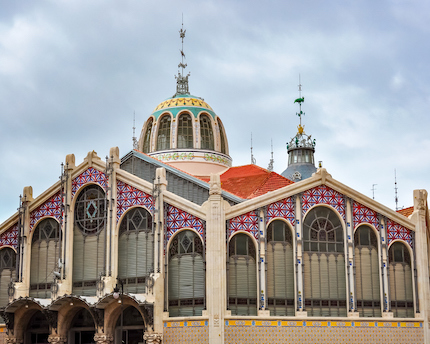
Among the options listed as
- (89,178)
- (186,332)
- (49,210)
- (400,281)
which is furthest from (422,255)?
(49,210)

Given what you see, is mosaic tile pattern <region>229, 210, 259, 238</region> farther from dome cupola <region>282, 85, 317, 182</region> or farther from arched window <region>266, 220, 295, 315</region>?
dome cupola <region>282, 85, 317, 182</region>

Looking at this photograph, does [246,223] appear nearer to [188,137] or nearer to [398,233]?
[398,233]

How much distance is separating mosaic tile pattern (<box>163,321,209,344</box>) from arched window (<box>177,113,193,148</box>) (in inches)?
649

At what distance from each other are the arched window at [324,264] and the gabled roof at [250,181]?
4.36m

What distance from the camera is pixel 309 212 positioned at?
1919 inches

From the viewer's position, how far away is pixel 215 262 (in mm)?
46281

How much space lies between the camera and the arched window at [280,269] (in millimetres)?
47250

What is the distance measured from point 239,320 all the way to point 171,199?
8.90 meters

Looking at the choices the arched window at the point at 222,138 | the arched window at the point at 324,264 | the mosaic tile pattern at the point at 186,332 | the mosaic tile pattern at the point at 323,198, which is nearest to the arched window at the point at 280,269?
the arched window at the point at 324,264

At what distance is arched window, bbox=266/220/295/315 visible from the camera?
155 feet

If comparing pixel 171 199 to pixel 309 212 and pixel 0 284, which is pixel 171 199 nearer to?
pixel 309 212

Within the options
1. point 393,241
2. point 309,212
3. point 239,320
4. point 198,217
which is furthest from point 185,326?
point 393,241

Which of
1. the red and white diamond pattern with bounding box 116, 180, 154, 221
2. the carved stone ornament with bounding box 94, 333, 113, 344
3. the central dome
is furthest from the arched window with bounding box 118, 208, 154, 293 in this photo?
the central dome

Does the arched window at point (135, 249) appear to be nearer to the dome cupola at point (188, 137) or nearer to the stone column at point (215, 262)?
the stone column at point (215, 262)
